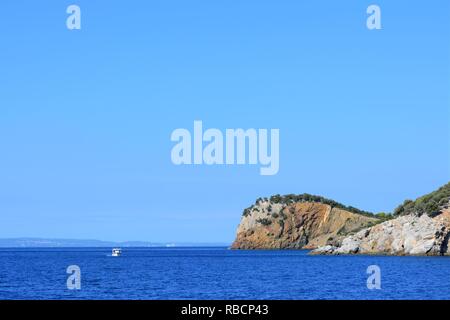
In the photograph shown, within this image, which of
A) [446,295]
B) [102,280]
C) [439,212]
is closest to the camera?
[446,295]

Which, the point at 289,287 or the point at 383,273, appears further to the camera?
the point at 383,273

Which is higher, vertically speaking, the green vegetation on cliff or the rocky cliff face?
the green vegetation on cliff

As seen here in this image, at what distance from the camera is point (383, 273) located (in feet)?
363

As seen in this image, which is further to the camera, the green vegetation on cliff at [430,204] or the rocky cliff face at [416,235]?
the green vegetation on cliff at [430,204]

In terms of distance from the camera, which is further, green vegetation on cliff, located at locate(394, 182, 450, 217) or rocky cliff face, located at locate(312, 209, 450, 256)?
green vegetation on cliff, located at locate(394, 182, 450, 217)

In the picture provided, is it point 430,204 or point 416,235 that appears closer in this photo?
point 416,235

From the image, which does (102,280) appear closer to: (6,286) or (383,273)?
(6,286)

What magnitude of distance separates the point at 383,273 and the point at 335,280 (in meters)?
13.9

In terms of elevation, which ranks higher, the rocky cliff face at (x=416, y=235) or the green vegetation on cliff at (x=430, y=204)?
the green vegetation on cliff at (x=430, y=204)

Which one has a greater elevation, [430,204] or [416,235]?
[430,204]

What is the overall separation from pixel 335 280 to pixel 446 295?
2487 centimetres
